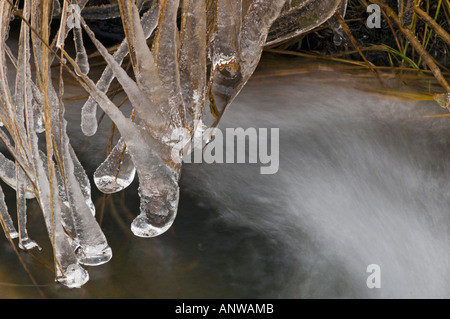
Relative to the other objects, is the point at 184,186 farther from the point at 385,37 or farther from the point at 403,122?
the point at 385,37

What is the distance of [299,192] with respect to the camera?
30.6 inches

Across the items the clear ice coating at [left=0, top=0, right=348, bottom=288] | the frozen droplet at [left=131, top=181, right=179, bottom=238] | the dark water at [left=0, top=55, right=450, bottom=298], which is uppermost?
the clear ice coating at [left=0, top=0, right=348, bottom=288]

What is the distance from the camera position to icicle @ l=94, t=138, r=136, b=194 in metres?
0.71

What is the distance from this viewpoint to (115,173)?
73cm

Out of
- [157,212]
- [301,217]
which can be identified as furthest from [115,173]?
[301,217]

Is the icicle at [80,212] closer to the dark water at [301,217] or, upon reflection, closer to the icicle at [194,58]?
the dark water at [301,217]

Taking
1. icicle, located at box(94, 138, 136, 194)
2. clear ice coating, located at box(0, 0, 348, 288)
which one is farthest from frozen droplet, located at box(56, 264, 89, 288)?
icicle, located at box(94, 138, 136, 194)

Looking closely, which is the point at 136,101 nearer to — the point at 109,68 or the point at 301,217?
the point at 109,68

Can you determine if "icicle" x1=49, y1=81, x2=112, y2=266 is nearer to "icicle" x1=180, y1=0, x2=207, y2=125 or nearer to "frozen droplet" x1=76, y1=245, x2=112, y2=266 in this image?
"frozen droplet" x1=76, y1=245, x2=112, y2=266

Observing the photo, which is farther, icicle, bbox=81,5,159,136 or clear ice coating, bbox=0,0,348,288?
A: icicle, bbox=81,5,159,136

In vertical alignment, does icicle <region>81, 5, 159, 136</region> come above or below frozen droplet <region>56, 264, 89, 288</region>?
above

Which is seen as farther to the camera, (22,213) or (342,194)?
(342,194)

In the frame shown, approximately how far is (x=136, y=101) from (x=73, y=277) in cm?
20

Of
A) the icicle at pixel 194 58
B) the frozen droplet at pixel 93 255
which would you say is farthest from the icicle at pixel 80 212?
the icicle at pixel 194 58
